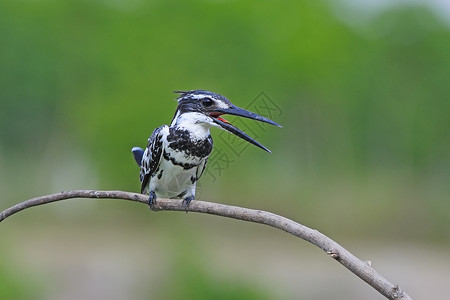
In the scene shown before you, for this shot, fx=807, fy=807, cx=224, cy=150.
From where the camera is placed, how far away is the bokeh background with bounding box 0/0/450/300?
554 inches

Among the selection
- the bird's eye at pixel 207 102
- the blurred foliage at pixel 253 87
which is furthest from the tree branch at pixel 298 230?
the blurred foliage at pixel 253 87

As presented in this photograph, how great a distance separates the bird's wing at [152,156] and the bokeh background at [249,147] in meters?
5.25

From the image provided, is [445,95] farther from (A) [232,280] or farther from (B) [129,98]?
(A) [232,280]

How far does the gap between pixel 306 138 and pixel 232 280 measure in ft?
49.2

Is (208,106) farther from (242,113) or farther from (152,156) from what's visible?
(152,156)

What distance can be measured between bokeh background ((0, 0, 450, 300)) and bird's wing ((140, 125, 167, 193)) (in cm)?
525

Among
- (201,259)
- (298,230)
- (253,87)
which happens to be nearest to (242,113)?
(298,230)

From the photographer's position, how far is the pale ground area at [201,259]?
1128 centimetres

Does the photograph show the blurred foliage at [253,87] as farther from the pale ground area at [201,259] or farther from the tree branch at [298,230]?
the tree branch at [298,230]

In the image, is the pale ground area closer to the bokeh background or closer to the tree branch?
the bokeh background

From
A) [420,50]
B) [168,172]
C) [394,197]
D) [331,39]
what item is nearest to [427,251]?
[394,197]

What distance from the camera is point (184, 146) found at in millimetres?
2844

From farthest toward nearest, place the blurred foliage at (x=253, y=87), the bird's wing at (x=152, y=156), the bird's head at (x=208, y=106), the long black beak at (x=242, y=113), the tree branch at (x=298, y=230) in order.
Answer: the blurred foliage at (x=253, y=87) < the bird's wing at (x=152, y=156) < the bird's head at (x=208, y=106) < the long black beak at (x=242, y=113) < the tree branch at (x=298, y=230)

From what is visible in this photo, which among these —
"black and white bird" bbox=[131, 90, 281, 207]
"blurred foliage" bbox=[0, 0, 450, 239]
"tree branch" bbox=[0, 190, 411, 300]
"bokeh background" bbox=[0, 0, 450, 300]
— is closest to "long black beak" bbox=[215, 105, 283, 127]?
"black and white bird" bbox=[131, 90, 281, 207]
